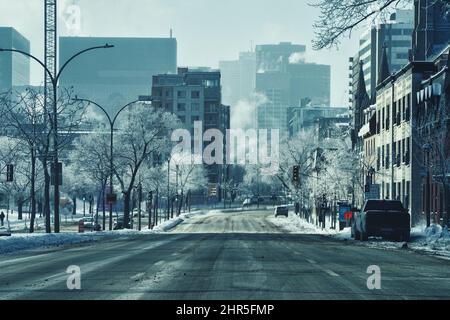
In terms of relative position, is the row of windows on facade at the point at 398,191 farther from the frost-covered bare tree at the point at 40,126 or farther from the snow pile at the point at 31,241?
the snow pile at the point at 31,241

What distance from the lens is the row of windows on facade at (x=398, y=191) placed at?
67938 mm

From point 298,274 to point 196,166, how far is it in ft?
435

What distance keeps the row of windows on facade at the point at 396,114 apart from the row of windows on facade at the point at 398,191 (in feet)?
14.7

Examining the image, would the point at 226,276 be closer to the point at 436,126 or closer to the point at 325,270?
the point at 325,270

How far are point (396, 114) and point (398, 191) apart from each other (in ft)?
18.8

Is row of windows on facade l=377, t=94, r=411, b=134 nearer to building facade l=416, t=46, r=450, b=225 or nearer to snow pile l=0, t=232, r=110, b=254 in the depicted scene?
building facade l=416, t=46, r=450, b=225

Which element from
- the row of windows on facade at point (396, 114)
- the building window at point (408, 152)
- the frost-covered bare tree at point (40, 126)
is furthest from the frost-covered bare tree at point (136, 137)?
the building window at point (408, 152)

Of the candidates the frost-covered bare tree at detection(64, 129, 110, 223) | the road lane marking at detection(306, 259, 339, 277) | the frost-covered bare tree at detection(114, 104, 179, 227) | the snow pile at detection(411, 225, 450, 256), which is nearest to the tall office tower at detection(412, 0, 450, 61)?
the frost-covered bare tree at detection(64, 129, 110, 223)

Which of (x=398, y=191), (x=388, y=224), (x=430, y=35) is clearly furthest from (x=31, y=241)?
(x=430, y=35)

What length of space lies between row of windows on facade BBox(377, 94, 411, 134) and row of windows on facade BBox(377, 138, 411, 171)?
1557 millimetres

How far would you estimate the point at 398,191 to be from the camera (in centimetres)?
7175
